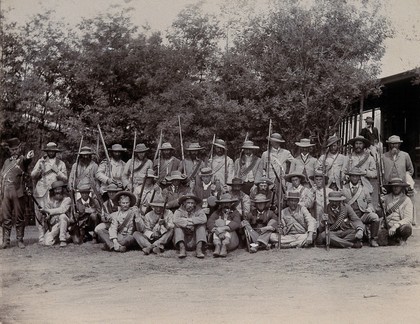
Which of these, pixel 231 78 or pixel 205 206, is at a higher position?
pixel 231 78

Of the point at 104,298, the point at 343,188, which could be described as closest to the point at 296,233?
the point at 343,188

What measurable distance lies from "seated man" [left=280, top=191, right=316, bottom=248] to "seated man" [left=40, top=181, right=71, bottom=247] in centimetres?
375

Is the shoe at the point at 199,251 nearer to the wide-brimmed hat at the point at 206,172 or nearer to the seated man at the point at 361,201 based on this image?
the wide-brimmed hat at the point at 206,172

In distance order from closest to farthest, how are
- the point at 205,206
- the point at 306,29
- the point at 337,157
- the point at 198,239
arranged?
the point at 198,239
the point at 205,206
the point at 337,157
the point at 306,29

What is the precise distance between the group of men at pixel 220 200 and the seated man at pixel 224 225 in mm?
16

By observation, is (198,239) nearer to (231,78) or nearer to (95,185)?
(95,185)

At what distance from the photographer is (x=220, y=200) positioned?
9211mm

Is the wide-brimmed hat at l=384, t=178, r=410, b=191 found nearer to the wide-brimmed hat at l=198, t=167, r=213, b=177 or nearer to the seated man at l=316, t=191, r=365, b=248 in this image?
the seated man at l=316, t=191, r=365, b=248

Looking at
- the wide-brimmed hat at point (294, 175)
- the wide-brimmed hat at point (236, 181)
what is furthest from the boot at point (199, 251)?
the wide-brimmed hat at point (294, 175)

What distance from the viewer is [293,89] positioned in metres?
14.8

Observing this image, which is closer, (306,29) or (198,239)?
(198,239)

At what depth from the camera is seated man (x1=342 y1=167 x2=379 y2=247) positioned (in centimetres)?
929

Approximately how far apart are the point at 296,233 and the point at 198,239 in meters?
1.67

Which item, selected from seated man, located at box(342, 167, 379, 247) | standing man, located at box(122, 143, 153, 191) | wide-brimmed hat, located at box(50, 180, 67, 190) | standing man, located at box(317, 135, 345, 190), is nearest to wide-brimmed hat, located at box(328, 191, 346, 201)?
seated man, located at box(342, 167, 379, 247)
